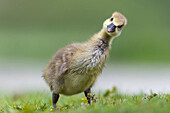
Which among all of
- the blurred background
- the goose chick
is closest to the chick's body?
the goose chick

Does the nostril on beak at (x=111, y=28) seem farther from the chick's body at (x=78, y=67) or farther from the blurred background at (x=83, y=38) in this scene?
the blurred background at (x=83, y=38)

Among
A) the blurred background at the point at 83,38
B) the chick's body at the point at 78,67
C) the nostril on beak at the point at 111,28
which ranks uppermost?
the blurred background at the point at 83,38

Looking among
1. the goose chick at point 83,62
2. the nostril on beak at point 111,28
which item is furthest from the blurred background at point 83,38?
the nostril on beak at point 111,28

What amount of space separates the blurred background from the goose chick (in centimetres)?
219

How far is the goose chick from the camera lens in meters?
6.04

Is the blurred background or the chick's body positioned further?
the blurred background

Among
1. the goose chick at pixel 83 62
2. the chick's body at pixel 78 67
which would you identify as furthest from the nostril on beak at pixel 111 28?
the chick's body at pixel 78 67

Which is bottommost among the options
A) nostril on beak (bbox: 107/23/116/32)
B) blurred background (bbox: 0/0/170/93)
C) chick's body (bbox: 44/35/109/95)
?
chick's body (bbox: 44/35/109/95)

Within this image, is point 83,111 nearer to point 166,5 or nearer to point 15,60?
point 15,60

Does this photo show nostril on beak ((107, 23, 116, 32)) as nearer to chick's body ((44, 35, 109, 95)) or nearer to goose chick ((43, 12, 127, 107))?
goose chick ((43, 12, 127, 107))

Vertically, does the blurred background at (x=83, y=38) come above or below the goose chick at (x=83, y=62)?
above

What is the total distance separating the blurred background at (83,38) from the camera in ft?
46.3

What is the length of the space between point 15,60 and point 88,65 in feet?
40.9

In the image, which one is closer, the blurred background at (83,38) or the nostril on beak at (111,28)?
the nostril on beak at (111,28)
